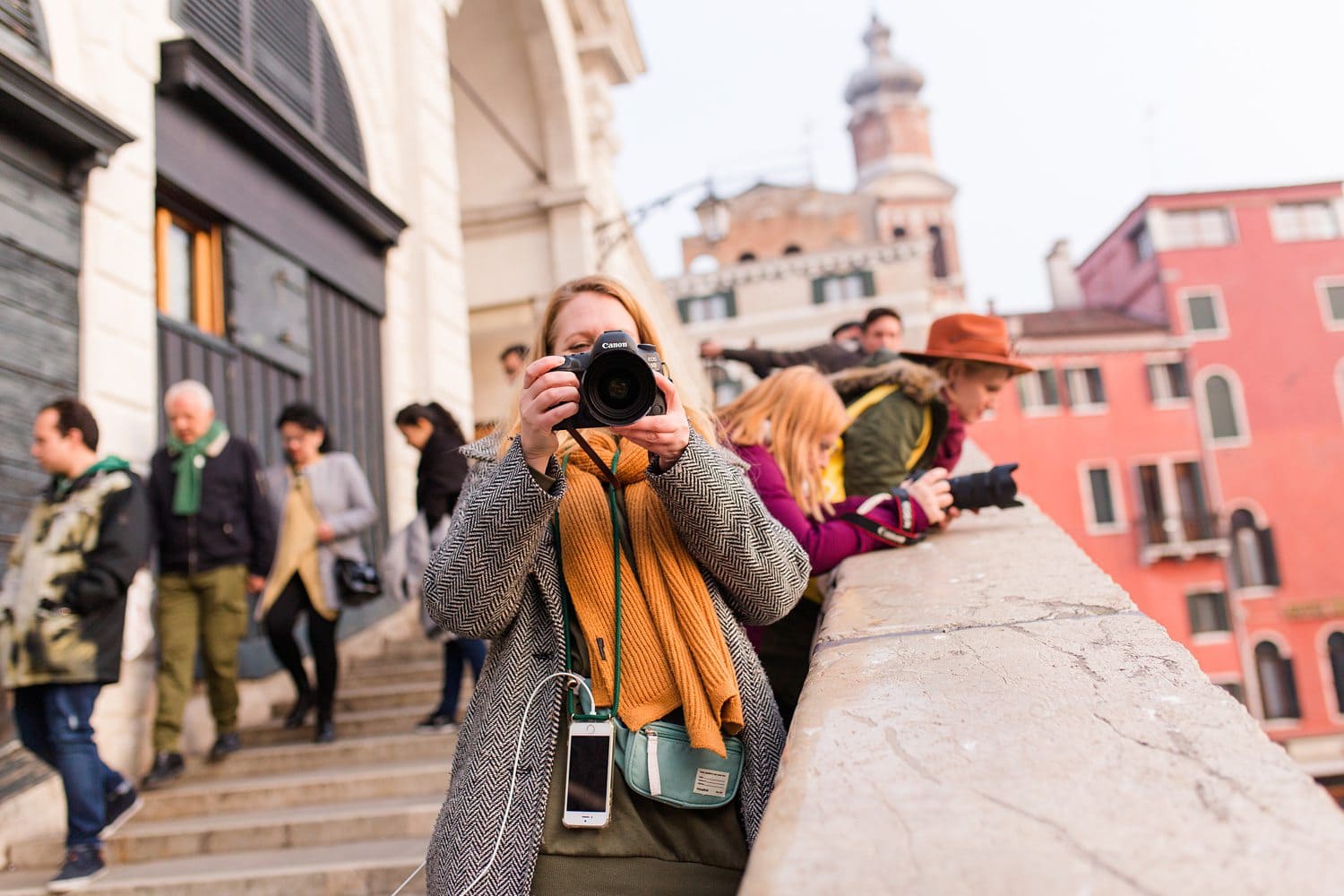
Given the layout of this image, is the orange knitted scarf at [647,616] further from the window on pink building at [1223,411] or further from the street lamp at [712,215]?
the window on pink building at [1223,411]

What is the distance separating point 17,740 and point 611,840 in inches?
154

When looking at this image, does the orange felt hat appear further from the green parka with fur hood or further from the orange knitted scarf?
the orange knitted scarf

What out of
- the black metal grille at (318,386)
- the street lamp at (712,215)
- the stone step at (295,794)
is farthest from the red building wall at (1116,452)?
the stone step at (295,794)

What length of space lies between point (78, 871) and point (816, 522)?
2.96 meters

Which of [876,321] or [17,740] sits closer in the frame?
[17,740]

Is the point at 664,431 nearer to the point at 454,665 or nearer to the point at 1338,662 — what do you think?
the point at 454,665

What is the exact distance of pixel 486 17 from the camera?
43.4 feet

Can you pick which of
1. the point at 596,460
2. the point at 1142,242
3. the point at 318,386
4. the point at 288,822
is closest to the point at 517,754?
the point at 596,460

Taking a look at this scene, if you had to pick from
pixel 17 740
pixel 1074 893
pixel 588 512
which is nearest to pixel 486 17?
pixel 17 740

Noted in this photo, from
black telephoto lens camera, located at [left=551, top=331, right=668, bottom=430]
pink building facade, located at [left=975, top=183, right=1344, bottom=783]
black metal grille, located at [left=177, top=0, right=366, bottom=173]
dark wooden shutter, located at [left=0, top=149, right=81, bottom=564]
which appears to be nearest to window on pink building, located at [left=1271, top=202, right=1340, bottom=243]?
pink building facade, located at [left=975, top=183, right=1344, bottom=783]

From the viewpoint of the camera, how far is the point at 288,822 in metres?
4.22

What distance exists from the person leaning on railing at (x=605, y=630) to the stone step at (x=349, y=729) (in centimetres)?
388

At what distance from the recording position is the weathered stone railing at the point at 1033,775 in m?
1.13

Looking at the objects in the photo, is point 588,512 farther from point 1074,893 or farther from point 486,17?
point 486,17
